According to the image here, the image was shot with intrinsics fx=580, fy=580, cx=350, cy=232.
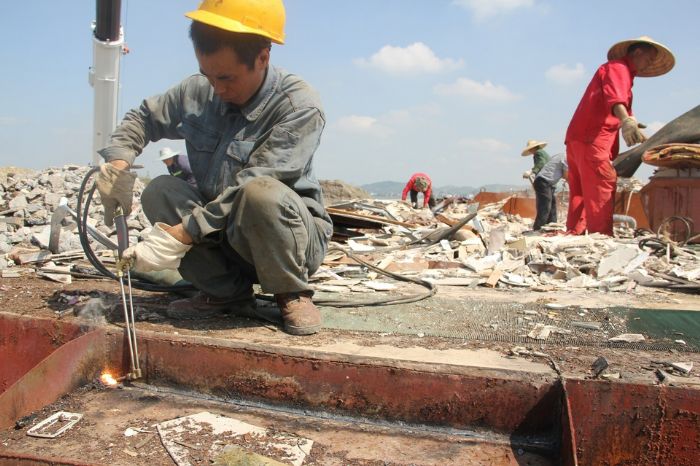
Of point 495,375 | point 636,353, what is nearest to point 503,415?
point 495,375

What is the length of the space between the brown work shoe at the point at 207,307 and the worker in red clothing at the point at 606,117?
15.8ft

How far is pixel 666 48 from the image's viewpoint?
6254mm

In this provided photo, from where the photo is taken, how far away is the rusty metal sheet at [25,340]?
8.52ft

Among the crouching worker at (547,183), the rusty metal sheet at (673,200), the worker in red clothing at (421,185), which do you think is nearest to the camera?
the rusty metal sheet at (673,200)

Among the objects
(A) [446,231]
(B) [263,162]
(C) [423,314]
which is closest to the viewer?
(B) [263,162]

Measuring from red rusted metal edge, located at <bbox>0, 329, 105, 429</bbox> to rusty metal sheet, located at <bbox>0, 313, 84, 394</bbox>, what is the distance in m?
0.21

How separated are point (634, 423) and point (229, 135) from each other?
2.04 meters

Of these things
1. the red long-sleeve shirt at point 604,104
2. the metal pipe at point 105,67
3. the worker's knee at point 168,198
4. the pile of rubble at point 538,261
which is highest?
the metal pipe at point 105,67

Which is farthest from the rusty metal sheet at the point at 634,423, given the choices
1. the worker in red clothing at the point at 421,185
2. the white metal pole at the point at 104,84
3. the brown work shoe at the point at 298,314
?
the worker in red clothing at the point at 421,185

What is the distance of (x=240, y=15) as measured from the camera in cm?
243

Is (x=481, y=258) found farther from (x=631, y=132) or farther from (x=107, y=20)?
(x=107, y=20)

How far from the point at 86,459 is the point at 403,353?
45.1 inches

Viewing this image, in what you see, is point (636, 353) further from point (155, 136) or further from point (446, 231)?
point (446, 231)

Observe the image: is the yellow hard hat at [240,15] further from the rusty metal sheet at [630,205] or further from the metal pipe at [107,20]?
the metal pipe at [107,20]
